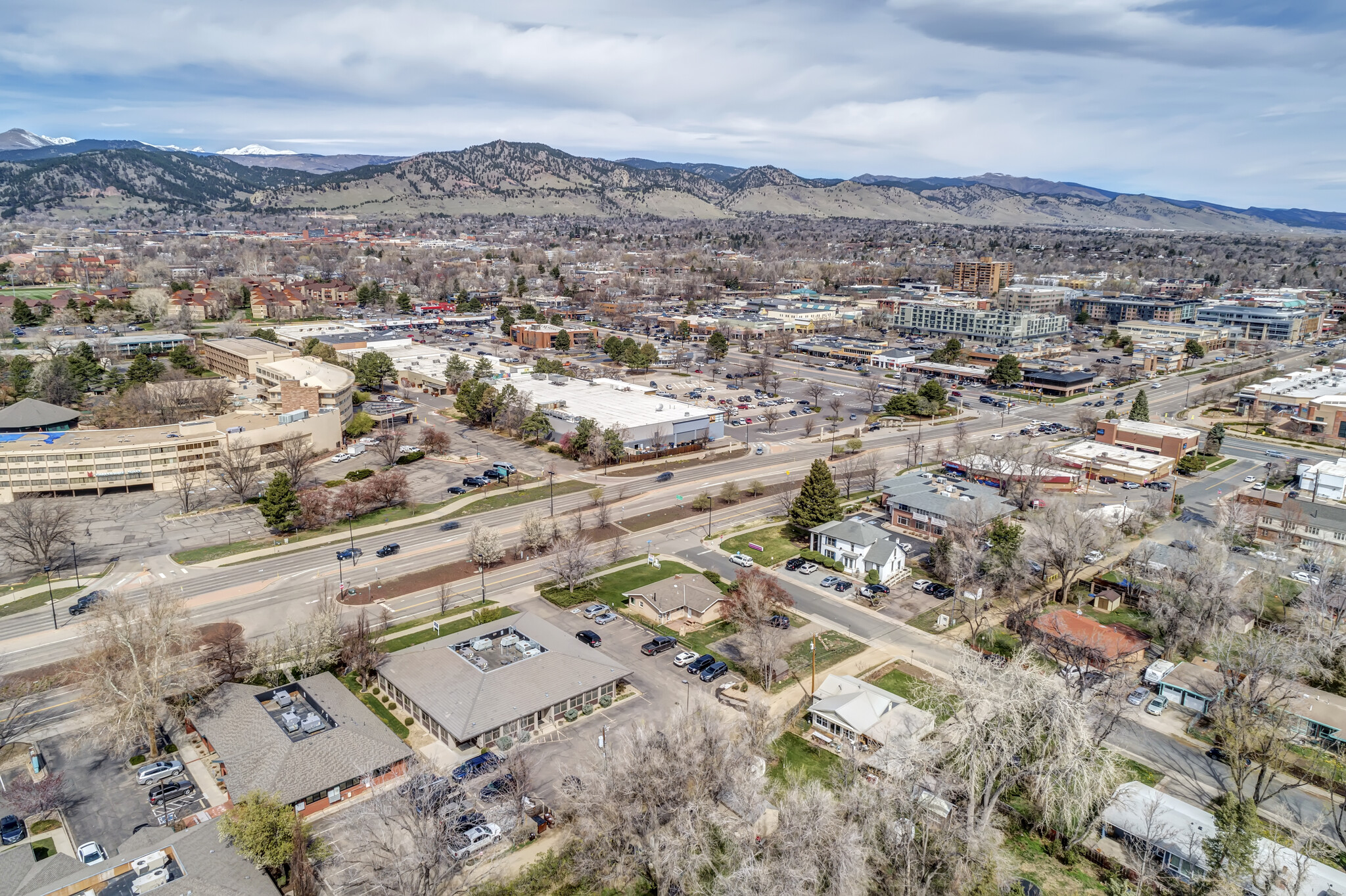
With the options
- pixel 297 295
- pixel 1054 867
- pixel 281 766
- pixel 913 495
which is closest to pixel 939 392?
pixel 913 495

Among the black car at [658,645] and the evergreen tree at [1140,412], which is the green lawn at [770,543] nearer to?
the black car at [658,645]

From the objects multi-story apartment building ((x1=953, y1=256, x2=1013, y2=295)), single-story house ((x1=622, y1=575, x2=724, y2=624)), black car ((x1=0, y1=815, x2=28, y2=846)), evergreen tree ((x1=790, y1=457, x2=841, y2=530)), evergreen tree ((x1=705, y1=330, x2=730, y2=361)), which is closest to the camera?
black car ((x1=0, y1=815, x2=28, y2=846))

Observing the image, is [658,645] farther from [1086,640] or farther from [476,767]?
[1086,640]

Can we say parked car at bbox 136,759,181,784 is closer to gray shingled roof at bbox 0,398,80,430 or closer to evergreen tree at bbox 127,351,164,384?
gray shingled roof at bbox 0,398,80,430

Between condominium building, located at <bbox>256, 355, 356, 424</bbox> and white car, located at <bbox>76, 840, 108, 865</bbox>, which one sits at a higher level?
condominium building, located at <bbox>256, 355, 356, 424</bbox>

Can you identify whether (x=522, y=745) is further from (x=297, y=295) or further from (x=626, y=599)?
(x=297, y=295)

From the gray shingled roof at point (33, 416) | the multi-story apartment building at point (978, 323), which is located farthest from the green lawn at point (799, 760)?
the multi-story apartment building at point (978, 323)

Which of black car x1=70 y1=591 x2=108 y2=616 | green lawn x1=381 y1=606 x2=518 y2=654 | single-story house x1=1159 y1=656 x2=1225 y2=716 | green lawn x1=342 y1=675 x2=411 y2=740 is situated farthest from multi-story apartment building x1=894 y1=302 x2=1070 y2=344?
black car x1=70 y1=591 x2=108 y2=616
